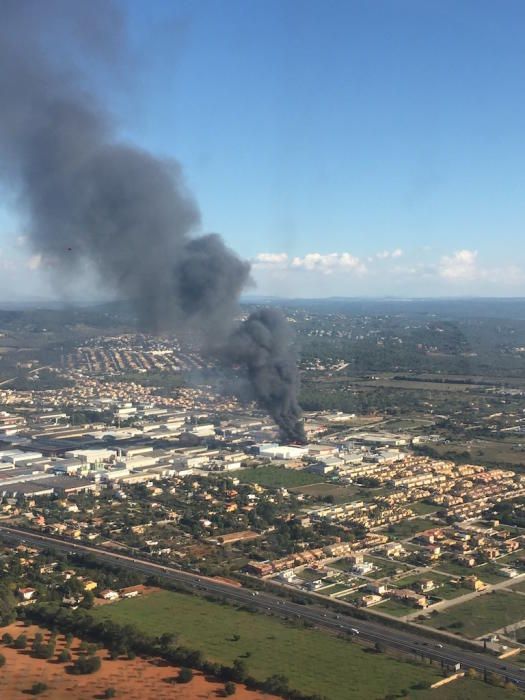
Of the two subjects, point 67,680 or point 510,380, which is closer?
point 67,680

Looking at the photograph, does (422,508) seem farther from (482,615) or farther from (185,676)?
(185,676)

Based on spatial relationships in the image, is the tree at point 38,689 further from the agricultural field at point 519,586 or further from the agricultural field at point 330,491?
the agricultural field at point 330,491

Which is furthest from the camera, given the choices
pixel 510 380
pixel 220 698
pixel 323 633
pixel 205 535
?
pixel 510 380

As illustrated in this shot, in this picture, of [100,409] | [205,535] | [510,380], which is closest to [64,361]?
[100,409]

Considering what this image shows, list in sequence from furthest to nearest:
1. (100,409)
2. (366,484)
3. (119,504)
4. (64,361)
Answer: (64,361)
(100,409)
(366,484)
(119,504)

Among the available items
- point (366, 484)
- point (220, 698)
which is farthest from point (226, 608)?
point (366, 484)

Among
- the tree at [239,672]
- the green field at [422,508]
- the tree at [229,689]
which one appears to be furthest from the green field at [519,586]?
the tree at [229,689]

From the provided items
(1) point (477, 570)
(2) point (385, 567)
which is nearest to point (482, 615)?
(1) point (477, 570)

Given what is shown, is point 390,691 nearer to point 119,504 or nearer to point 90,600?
point 90,600
